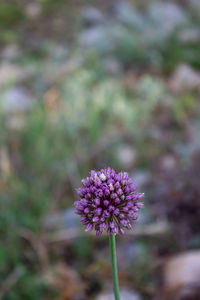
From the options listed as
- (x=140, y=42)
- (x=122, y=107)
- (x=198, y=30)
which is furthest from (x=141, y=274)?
(x=198, y=30)

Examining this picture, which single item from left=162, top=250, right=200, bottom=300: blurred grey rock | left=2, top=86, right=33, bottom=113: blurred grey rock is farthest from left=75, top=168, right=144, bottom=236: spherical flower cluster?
left=2, top=86, right=33, bottom=113: blurred grey rock

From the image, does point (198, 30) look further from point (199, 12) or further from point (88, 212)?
point (88, 212)

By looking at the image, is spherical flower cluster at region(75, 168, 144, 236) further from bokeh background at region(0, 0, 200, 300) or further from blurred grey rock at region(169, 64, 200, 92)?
blurred grey rock at region(169, 64, 200, 92)

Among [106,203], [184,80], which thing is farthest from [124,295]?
[184,80]

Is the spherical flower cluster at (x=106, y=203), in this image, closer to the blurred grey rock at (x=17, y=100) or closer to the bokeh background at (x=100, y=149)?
the bokeh background at (x=100, y=149)

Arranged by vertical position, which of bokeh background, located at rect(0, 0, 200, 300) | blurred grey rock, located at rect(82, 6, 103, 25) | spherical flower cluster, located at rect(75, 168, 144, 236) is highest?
blurred grey rock, located at rect(82, 6, 103, 25)

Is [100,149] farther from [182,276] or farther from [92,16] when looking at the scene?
[92,16]
